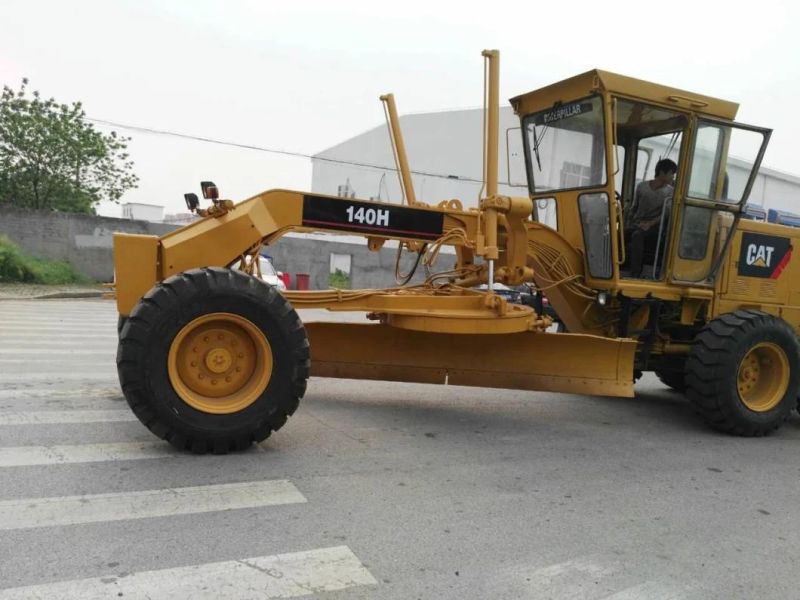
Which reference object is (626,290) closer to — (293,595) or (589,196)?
(589,196)

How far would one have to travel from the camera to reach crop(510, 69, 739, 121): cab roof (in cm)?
597

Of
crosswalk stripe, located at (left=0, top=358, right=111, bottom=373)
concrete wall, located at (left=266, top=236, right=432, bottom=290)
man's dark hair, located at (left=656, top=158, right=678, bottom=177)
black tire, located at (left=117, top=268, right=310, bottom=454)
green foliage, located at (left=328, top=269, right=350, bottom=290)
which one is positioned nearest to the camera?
black tire, located at (left=117, top=268, right=310, bottom=454)

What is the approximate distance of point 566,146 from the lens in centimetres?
665

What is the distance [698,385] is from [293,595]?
461 cm

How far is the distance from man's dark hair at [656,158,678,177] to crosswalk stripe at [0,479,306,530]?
4.91 meters

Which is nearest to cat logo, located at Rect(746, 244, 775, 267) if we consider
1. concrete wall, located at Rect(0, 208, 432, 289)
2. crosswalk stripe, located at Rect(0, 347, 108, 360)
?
crosswalk stripe, located at Rect(0, 347, 108, 360)

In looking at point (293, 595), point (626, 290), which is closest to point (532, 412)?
point (626, 290)

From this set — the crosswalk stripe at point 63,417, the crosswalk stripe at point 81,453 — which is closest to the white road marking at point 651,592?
the crosswalk stripe at point 81,453

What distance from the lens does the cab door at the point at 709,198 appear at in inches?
252

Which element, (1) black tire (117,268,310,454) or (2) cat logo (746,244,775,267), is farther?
(2) cat logo (746,244,775,267)

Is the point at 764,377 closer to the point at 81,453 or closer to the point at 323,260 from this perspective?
the point at 81,453

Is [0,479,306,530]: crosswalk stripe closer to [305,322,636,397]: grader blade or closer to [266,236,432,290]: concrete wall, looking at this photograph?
[305,322,636,397]: grader blade

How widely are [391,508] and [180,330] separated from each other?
1.81 metres

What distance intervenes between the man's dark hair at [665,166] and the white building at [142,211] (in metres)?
33.4
